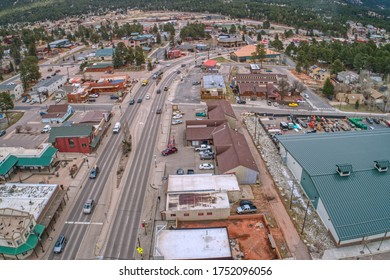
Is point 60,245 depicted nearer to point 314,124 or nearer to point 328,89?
point 314,124

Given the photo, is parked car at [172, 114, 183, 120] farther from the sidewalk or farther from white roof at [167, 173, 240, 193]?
the sidewalk

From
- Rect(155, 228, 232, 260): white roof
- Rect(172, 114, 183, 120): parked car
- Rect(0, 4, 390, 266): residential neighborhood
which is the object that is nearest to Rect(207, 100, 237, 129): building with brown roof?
Rect(0, 4, 390, 266): residential neighborhood

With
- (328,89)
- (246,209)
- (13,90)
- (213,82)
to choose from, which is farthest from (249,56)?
(246,209)

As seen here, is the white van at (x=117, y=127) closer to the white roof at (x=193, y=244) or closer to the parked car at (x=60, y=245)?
the parked car at (x=60, y=245)

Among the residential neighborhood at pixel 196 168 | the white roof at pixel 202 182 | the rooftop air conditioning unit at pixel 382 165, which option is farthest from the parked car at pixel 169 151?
the rooftop air conditioning unit at pixel 382 165

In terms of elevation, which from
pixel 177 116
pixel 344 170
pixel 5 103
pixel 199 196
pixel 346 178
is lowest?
pixel 177 116

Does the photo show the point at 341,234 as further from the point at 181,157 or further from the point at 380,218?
the point at 181,157
